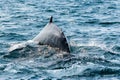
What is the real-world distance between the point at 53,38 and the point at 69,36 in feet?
17.5

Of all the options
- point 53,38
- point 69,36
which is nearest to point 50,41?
point 53,38

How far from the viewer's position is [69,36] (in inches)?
866

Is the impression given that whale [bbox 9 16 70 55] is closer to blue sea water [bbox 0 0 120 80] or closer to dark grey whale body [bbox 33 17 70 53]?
dark grey whale body [bbox 33 17 70 53]

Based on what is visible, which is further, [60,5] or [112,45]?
[60,5]

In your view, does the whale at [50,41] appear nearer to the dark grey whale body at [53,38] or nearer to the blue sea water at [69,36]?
the dark grey whale body at [53,38]

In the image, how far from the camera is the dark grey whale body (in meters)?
16.0

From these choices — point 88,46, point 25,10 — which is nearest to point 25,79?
point 88,46

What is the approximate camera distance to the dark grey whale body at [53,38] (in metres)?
16.0

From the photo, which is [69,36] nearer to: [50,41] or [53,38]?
[50,41]

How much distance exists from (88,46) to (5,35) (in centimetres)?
493

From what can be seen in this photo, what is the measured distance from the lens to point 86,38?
21.5m

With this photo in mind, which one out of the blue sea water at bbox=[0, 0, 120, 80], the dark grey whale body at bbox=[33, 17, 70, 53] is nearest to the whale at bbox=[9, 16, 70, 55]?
the dark grey whale body at bbox=[33, 17, 70, 53]

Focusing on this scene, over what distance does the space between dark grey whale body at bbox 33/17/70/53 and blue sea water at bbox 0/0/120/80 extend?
1.57 feet

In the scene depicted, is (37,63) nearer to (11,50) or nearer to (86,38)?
(11,50)
